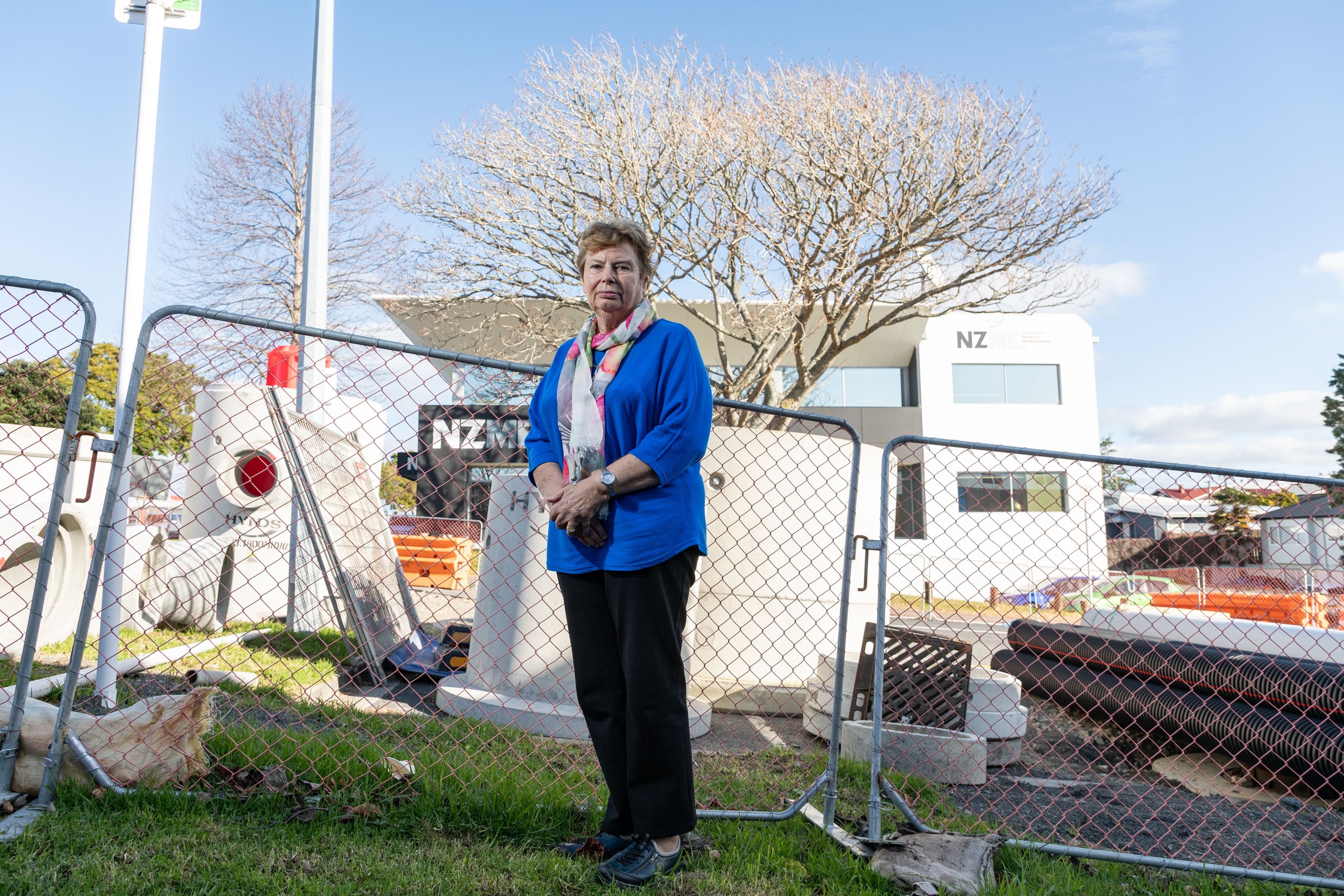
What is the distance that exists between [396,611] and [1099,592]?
1116cm

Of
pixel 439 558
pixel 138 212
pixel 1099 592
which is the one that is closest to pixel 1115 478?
pixel 138 212

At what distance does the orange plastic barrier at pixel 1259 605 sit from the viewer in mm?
10648

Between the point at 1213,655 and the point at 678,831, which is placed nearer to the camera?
the point at 678,831

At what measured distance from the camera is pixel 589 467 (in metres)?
2.34

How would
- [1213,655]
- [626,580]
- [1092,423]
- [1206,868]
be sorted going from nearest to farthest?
1. [626,580]
2. [1206,868]
3. [1213,655]
4. [1092,423]

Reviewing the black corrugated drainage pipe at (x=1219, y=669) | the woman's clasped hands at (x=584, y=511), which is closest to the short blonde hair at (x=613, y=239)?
the woman's clasped hands at (x=584, y=511)

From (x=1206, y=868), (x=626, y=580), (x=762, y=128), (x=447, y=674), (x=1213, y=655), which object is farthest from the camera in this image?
(x=762, y=128)

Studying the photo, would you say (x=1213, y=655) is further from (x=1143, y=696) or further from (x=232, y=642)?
(x=232, y=642)

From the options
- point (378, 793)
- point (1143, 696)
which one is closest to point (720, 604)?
point (1143, 696)

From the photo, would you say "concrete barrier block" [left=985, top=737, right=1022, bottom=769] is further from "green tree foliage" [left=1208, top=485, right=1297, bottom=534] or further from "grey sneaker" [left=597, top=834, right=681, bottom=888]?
"green tree foliage" [left=1208, top=485, right=1297, bottom=534]

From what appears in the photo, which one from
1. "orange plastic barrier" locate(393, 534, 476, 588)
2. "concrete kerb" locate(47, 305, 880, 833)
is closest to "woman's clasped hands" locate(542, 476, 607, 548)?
"concrete kerb" locate(47, 305, 880, 833)

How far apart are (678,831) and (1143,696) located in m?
4.09

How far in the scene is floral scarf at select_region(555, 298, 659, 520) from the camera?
234cm

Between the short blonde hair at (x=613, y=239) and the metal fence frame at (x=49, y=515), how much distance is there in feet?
5.42
